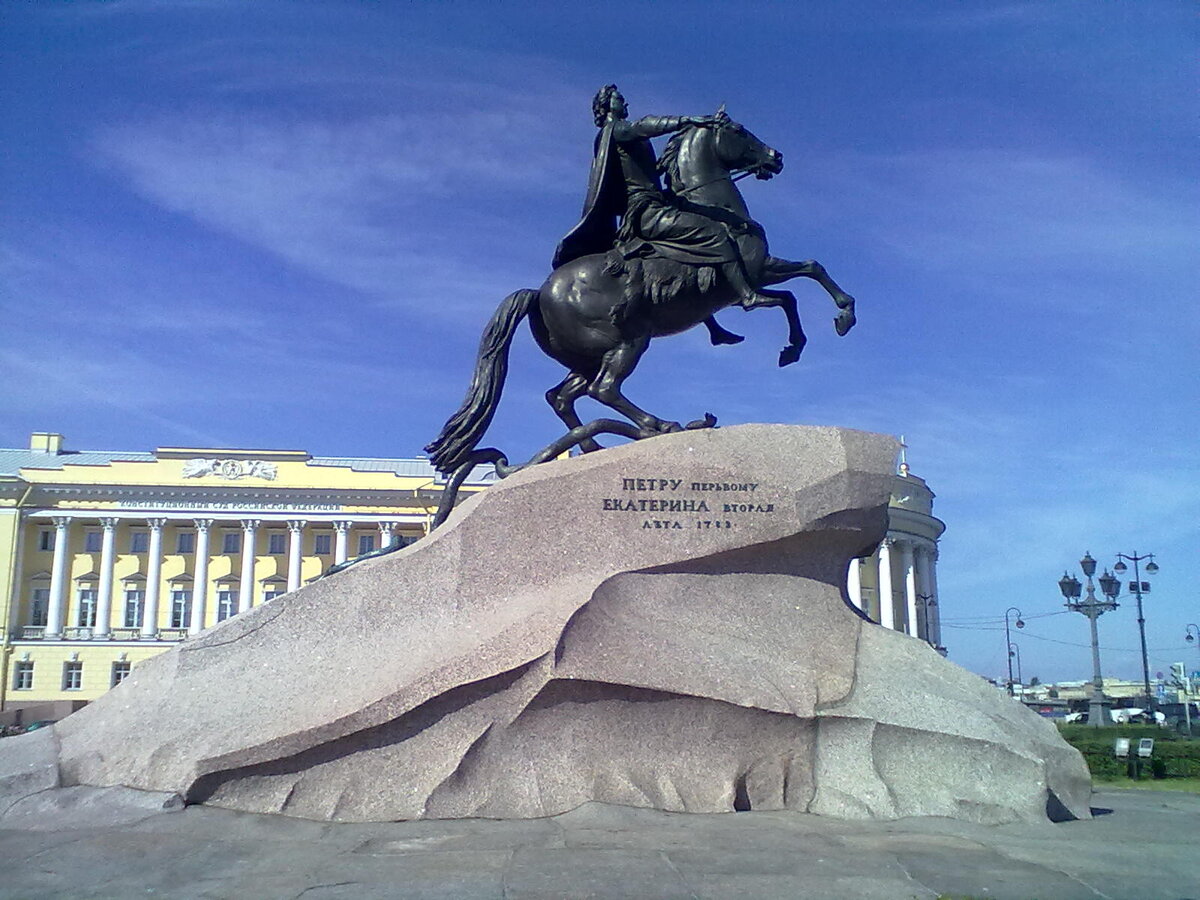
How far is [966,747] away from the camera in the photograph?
21.1 ft

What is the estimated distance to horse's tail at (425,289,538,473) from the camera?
8930 mm

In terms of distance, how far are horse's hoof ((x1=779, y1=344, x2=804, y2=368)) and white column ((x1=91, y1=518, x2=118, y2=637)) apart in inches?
2120

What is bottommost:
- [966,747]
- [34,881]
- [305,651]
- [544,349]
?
[34,881]

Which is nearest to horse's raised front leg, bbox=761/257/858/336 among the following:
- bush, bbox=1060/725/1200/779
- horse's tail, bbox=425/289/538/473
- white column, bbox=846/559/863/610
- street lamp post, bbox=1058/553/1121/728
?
horse's tail, bbox=425/289/538/473

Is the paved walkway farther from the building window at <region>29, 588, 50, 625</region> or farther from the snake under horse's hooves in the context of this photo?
the building window at <region>29, 588, 50, 625</region>

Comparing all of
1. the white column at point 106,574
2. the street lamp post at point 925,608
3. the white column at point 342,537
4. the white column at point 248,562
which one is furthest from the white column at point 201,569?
the street lamp post at point 925,608

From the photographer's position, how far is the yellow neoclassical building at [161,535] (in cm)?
5459

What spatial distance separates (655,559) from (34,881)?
404cm

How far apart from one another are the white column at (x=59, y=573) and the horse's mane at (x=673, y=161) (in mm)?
54301

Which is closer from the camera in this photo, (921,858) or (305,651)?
(921,858)

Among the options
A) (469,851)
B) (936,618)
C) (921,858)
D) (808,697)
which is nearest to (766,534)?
(808,697)

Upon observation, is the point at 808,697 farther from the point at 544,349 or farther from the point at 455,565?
the point at 544,349

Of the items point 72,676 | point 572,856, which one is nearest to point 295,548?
point 72,676

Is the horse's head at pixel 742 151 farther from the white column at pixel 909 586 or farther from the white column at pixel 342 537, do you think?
the white column at pixel 909 586
